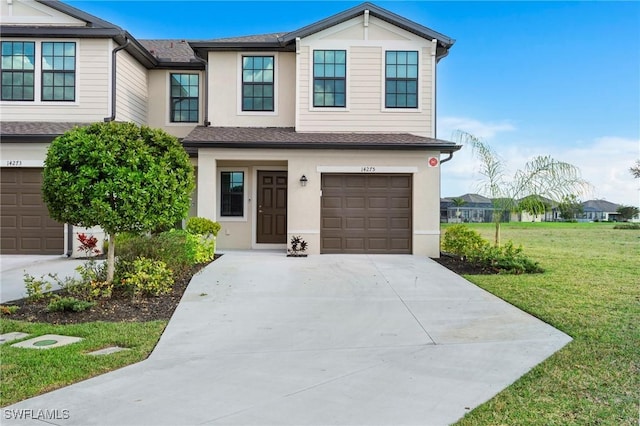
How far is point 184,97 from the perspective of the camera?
15523mm

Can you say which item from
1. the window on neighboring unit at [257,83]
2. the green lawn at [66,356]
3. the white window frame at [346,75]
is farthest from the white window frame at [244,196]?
the green lawn at [66,356]

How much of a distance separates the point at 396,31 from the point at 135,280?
413 inches

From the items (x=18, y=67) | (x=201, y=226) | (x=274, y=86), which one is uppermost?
(x=18, y=67)

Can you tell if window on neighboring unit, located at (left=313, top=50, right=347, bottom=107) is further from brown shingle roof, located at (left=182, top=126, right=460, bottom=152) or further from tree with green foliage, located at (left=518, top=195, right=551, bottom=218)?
tree with green foliage, located at (left=518, top=195, right=551, bottom=218)

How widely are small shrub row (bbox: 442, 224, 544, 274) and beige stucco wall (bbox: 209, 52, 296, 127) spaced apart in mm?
6023

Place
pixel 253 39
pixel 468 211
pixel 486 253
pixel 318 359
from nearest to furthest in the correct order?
pixel 318 359 → pixel 486 253 → pixel 253 39 → pixel 468 211

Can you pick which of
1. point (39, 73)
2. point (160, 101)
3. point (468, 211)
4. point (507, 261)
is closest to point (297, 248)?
point (507, 261)

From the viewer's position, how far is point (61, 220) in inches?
296

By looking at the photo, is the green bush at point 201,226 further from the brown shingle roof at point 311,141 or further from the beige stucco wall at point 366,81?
the beige stucco wall at point 366,81

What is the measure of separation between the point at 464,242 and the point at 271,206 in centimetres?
592

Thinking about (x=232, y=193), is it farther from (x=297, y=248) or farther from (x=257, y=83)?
(x=257, y=83)

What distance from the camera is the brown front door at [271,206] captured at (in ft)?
47.1

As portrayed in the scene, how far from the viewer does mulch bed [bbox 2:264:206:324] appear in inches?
255

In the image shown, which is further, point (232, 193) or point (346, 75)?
point (232, 193)
